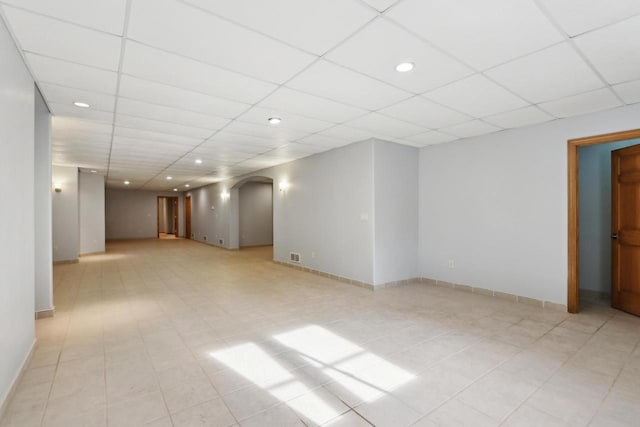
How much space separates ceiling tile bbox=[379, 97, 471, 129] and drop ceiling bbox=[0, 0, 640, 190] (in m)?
0.02

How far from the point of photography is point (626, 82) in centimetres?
303

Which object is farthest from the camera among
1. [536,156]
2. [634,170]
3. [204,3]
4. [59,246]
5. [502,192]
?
[59,246]

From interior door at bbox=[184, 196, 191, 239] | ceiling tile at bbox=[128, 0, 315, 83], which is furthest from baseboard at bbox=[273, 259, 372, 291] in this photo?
interior door at bbox=[184, 196, 191, 239]

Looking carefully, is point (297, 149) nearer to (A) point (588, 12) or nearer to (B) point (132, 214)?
(A) point (588, 12)

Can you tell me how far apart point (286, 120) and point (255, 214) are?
8.65m

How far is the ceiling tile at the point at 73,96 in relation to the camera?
3.20 metres

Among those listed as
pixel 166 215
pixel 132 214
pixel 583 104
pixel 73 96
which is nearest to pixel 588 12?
pixel 583 104

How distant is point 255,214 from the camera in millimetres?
12539

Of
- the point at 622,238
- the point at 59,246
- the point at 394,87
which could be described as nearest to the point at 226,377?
the point at 394,87

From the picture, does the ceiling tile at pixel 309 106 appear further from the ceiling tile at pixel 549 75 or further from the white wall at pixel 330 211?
the ceiling tile at pixel 549 75

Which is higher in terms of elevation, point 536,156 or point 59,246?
point 536,156

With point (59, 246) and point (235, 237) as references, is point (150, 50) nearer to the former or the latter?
point (59, 246)

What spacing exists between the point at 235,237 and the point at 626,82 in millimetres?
10760

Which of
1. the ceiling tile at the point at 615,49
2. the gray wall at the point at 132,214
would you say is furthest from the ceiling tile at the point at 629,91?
the gray wall at the point at 132,214
